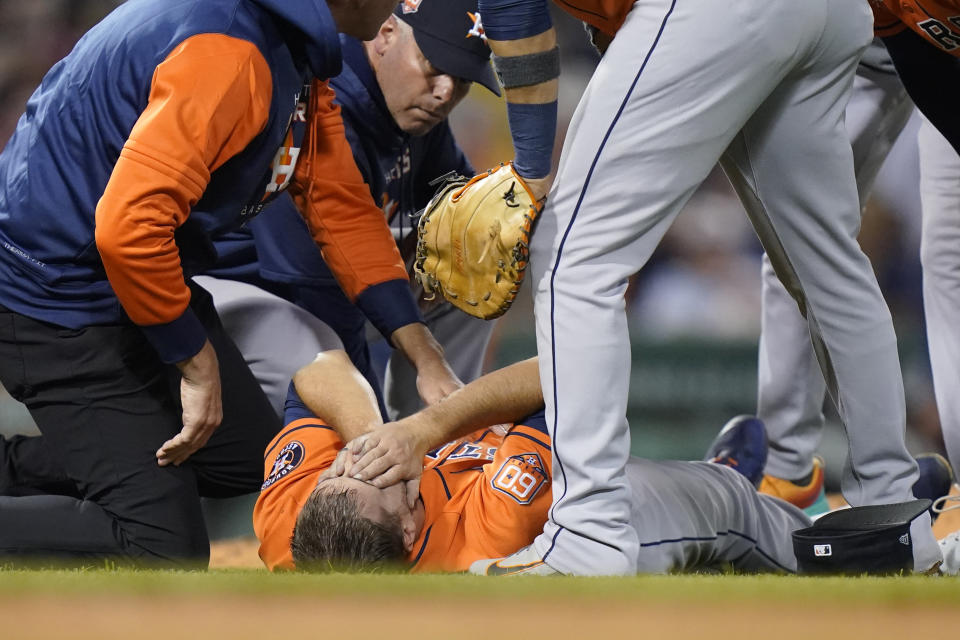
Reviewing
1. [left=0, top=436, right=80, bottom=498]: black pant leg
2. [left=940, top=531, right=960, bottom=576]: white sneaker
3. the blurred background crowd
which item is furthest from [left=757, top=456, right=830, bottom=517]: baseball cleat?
[left=0, top=436, right=80, bottom=498]: black pant leg

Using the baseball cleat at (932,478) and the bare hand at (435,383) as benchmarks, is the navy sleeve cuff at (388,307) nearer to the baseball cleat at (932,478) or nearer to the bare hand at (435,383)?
the bare hand at (435,383)

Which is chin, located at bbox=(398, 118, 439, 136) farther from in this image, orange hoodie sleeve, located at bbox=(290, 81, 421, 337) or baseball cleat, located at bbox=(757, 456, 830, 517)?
baseball cleat, located at bbox=(757, 456, 830, 517)

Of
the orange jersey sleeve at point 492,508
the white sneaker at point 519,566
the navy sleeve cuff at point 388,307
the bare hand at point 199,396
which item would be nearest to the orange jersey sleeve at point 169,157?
the bare hand at point 199,396

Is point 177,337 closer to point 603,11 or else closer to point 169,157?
point 169,157

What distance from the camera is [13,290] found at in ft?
6.70

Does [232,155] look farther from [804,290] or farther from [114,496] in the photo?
[804,290]

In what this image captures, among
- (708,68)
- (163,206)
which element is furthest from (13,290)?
(708,68)

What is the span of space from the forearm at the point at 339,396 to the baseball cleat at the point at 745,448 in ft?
3.12

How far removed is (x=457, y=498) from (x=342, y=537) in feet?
1.06

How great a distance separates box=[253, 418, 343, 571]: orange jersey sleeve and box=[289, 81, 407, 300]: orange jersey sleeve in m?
0.38

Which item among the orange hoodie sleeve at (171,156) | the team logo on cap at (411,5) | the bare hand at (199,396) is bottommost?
the bare hand at (199,396)

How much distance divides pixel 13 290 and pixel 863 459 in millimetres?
1658

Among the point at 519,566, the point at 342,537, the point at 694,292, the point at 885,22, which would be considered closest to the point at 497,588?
the point at 519,566

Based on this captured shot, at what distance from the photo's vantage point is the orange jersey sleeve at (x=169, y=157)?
1.75m
